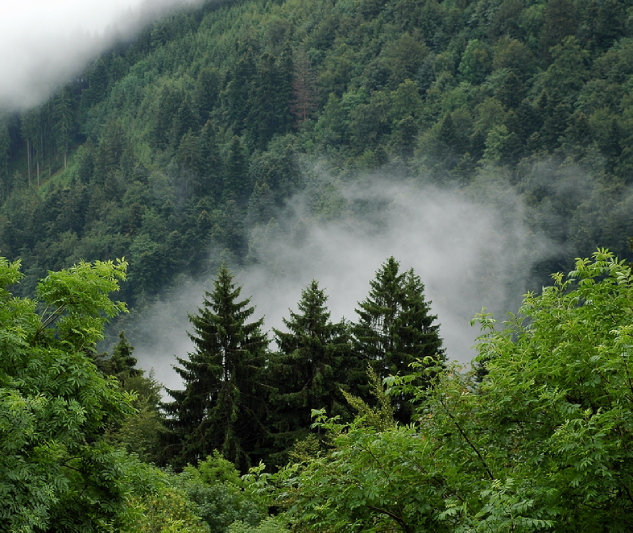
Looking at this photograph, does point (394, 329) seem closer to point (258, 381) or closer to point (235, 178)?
point (258, 381)

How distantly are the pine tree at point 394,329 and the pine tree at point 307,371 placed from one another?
166cm

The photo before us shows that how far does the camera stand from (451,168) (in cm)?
13350

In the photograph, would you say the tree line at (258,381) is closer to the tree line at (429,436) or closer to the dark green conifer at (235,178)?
the tree line at (429,436)

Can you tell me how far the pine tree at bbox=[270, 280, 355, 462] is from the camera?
113 ft

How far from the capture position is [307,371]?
36375mm

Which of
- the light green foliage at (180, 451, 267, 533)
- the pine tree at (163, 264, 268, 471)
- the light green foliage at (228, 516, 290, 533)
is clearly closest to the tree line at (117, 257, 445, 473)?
the pine tree at (163, 264, 268, 471)

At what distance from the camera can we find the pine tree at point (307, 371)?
3450 cm

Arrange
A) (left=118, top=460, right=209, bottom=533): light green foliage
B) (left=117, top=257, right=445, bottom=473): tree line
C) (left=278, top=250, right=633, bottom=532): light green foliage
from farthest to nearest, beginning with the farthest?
(left=117, top=257, right=445, bottom=473): tree line, (left=118, top=460, right=209, bottom=533): light green foliage, (left=278, top=250, right=633, bottom=532): light green foliage

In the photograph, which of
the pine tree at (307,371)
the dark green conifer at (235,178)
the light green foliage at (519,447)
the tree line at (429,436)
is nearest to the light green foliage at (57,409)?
the tree line at (429,436)

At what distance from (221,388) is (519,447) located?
28728 millimetres

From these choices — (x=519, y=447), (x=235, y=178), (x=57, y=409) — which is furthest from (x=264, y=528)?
(x=235, y=178)

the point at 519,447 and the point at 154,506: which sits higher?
the point at 154,506

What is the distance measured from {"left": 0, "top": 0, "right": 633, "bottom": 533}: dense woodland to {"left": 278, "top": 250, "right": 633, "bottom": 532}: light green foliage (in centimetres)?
4

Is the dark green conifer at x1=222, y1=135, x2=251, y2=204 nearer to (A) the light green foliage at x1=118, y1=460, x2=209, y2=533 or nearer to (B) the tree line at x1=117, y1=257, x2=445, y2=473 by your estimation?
(B) the tree line at x1=117, y1=257, x2=445, y2=473
